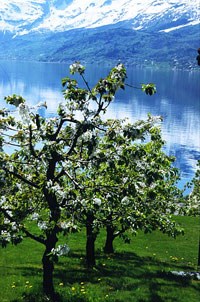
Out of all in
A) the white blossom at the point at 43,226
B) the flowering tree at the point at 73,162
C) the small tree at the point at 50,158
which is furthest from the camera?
the white blossom at the point at 43,226

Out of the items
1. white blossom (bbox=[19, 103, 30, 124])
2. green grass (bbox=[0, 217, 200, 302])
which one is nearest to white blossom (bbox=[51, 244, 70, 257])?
green grass (bbox=[0, 217, 200, 302])

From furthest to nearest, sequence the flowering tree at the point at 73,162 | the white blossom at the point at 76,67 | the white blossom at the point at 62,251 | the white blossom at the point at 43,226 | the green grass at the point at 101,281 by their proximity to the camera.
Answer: the green grass at the point at 101,281 → the white blossom at the point at 76,67 → the white blossom at the point at 43,226 → the flowering tree at the point at 73,162 → the white blossom at the point at 62,251

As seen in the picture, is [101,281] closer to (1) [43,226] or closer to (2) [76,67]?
(1) [43,226]

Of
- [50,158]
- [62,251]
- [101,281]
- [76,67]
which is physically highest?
[76,67]

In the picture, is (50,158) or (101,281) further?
(101,281)

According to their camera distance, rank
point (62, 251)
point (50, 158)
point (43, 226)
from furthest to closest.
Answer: point (43, 226) → point (50, 158) → point (62, 251)

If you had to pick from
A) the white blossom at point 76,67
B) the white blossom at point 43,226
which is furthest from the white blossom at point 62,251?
the white blossom at point 76,67

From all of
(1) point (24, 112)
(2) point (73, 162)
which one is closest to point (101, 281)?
(2) point (73, 162)

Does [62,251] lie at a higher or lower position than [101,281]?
higher

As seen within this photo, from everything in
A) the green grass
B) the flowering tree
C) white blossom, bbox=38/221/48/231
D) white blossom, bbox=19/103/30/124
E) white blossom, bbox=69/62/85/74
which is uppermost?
white blossom, bbox=69/62/85/74

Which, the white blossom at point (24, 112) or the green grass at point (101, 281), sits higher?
the white blossom at point (24, 112)

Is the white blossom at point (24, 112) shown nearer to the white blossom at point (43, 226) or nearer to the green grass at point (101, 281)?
the white blossom at point (43, 226)

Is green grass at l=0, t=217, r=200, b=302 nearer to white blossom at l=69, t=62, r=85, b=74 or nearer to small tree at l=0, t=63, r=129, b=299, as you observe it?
small tree at l=0, t=63, r=129, b=299

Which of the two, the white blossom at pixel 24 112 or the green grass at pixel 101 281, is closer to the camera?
the white blossom at pixel 24 112
